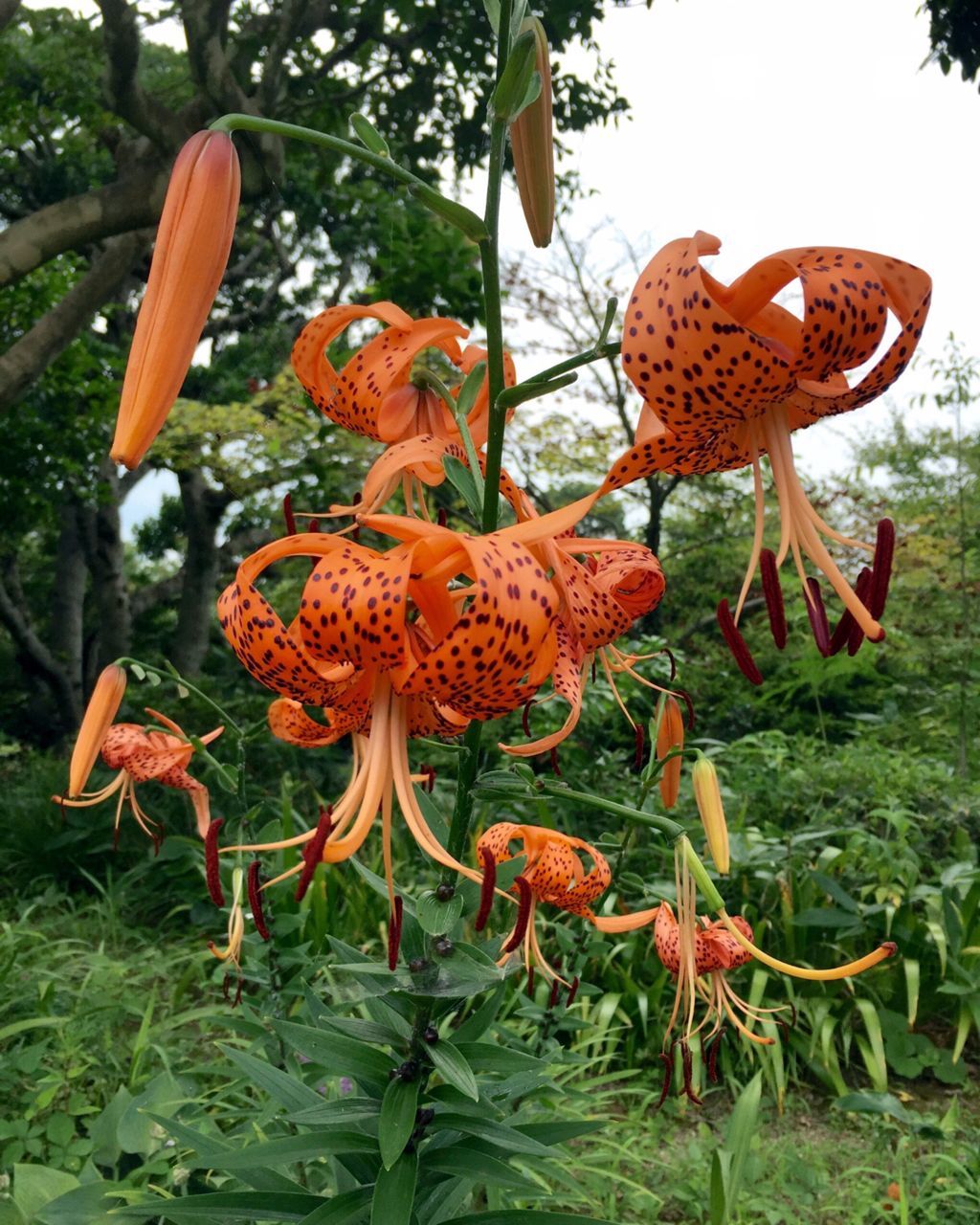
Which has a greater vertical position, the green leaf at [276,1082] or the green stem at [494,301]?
the green stem at [494,301]

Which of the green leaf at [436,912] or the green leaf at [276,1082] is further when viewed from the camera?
the green leaf at [276,1082]

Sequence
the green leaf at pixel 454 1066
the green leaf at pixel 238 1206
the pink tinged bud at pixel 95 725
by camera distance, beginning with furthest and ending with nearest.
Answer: the pink tinged bud at pixel 95 725, the green leaf at pixel 238 1206, the green leaf at pixel 454 1066

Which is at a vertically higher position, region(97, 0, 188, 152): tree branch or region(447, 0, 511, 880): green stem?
region(97, 0, 188, 152): tree branch

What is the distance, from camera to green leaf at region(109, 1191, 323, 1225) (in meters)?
0.93

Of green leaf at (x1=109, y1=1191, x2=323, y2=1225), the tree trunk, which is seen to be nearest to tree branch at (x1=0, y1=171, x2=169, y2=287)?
the tree trunk

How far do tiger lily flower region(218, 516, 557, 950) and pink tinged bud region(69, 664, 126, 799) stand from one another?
2.46 feet

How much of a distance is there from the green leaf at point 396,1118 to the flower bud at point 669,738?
44 centimetres

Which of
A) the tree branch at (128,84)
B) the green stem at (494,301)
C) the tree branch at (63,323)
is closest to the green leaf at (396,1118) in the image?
the green stem at (494,301)

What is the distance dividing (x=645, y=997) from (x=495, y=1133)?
160 centimetres

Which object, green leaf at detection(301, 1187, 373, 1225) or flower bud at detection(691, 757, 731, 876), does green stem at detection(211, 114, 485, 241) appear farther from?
green leaf at detection(301, 1187, 373, 1225)

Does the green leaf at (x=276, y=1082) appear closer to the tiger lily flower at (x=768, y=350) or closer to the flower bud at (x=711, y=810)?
the flower bud at (x=711, y=810)

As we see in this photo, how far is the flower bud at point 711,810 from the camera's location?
0.94 metres

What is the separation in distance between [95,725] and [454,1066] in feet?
2.64

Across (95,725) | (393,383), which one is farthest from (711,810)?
(95,725)
